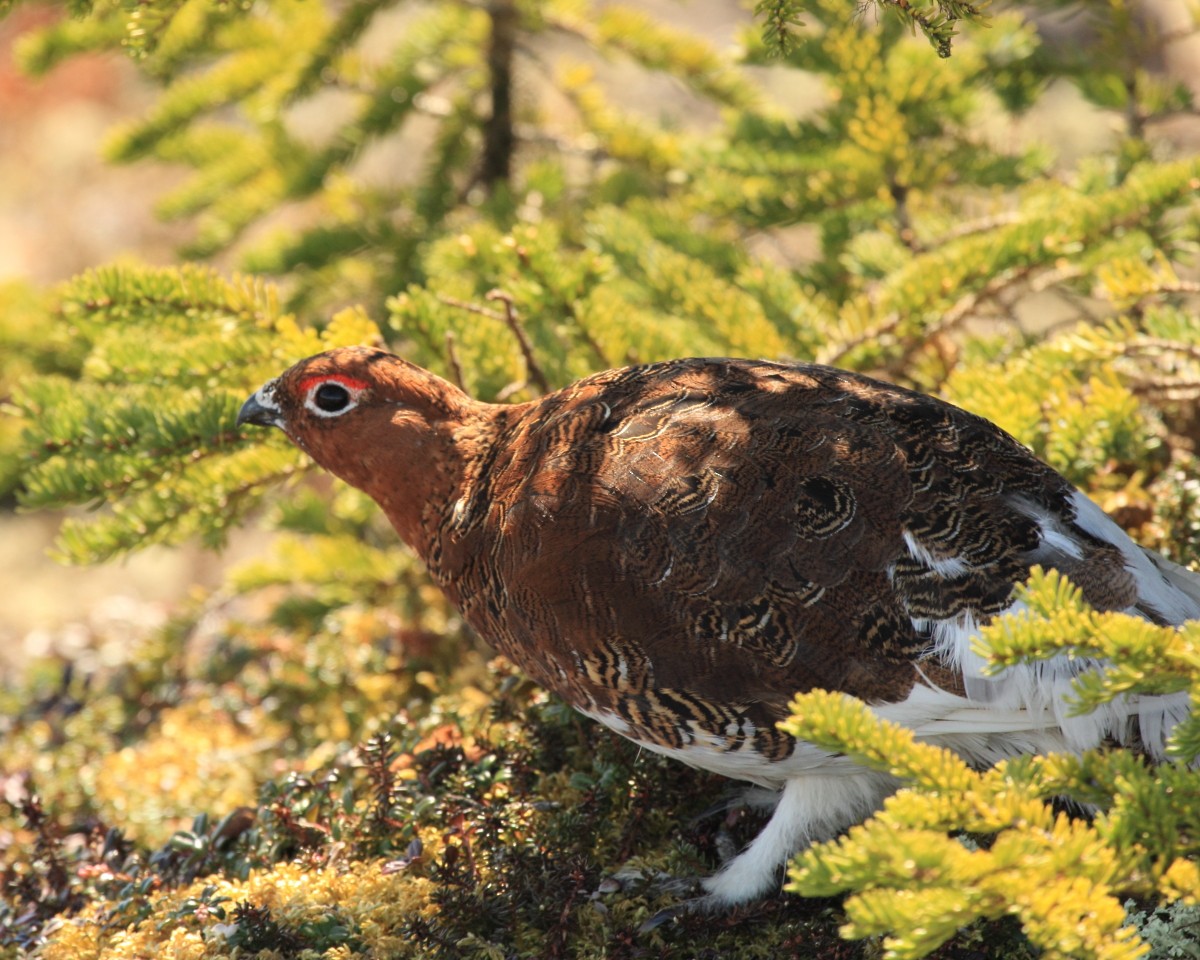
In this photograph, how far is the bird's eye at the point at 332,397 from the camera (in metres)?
3.16

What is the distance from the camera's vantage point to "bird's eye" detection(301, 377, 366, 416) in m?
3.16

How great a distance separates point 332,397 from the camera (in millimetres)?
3178

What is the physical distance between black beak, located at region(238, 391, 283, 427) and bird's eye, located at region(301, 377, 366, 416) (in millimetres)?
111

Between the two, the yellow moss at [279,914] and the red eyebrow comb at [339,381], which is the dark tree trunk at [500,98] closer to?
the red eyebrow comb at [339,381]

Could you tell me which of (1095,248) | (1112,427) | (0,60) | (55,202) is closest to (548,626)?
(1112,427)

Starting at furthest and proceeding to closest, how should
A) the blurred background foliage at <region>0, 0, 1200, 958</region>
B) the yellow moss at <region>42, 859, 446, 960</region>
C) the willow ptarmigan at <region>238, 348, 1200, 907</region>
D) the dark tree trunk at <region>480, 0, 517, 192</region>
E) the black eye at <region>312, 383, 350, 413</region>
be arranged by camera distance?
the dark tree trunk at <region>480, 0, 517, 192</region>, the black eye at <region>312, 383, 350, 413</region>, the blurred background foliage at <region>0, 0, 1200, 958</region>, the yellow moss at <region>42, 859, 446, 960</region>, the willow ptarmigan at <region>238, 348, 1200, 907</region>

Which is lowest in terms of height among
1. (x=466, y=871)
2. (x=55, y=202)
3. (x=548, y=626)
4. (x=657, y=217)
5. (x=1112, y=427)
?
(x=466, y=871)

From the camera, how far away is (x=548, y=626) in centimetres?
267

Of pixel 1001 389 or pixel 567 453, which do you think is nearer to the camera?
pixel 567 453

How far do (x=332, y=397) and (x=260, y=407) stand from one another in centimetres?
21

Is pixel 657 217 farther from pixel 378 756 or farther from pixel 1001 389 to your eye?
pixel 378 756

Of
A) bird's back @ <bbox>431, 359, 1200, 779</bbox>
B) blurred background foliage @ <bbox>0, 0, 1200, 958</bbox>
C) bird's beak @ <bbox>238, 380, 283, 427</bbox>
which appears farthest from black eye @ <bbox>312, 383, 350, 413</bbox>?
bird's back @ <bbox>431, 359, 1200, 779</bbox>

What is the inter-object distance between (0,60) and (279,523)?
1197 centimetres

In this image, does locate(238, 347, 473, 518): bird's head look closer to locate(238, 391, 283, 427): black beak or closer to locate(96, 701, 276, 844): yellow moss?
locate(238, 391, 283, 427): black beak
